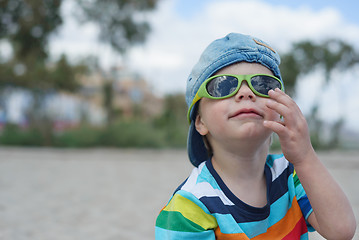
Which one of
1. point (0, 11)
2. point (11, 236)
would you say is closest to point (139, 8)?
point (0, 11)

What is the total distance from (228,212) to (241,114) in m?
0.36

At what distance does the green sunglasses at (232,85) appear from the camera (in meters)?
1.28

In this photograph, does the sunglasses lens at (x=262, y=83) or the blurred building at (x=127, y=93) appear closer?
the sunglasses lens at (x=262, y=83)

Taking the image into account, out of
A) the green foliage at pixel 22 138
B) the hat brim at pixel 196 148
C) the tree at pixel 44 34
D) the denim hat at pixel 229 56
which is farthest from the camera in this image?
the green foliage at pixel 22 138

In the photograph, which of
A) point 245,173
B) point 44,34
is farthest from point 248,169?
point 44,34

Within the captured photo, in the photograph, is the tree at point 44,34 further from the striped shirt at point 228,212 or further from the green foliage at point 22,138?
the striped shirt at point 228,212

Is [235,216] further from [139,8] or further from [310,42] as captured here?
[310,42]

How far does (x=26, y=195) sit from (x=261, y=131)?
5226 millimetres

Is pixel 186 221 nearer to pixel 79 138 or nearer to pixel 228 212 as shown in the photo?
pixel 228 212

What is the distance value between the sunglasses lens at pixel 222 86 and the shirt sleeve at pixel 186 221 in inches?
15.7

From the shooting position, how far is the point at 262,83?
1289 millimetres

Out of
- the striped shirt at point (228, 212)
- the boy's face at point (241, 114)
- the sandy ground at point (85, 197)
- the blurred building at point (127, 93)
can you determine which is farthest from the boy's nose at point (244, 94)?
the blurred building at point (127, 93)

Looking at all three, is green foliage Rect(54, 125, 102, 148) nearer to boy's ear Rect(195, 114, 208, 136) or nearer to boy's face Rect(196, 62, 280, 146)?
boy's ear Rect(195, 114, 208, 136)

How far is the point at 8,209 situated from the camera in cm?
452
